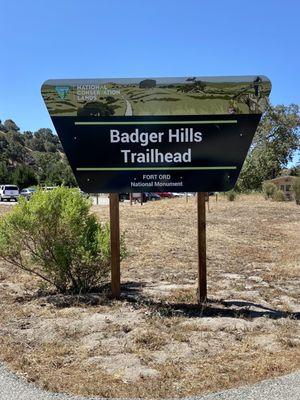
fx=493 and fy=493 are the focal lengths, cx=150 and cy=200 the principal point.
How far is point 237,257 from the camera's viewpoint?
10.3 m

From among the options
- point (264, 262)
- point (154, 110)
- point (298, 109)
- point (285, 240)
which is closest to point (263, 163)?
point (298, 109)

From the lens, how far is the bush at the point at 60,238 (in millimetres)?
6414

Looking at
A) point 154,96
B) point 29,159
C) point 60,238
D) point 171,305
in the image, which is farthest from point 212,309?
point 29,159

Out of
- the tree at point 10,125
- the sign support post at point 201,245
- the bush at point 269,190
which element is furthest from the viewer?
the tree at point 10,125

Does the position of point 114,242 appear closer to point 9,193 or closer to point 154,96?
point 154,96

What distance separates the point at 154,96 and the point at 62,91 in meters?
1.14

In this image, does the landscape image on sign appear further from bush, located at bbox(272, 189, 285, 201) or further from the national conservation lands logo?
bush, located at bbox(272, 189, 285, 201)

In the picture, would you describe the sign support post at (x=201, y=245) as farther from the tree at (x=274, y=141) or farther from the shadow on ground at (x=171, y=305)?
the tree at (x=274, y=141)

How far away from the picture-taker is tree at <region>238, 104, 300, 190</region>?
6303 cm

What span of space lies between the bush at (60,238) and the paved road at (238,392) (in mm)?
2800

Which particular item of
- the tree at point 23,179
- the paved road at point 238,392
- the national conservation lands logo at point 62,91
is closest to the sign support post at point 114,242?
the national conservation lands logo at point 62,91

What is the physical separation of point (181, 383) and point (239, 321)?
176 cm

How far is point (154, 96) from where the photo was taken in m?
6.12

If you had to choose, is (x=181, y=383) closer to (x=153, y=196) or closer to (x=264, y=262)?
(x=264, y=262)
